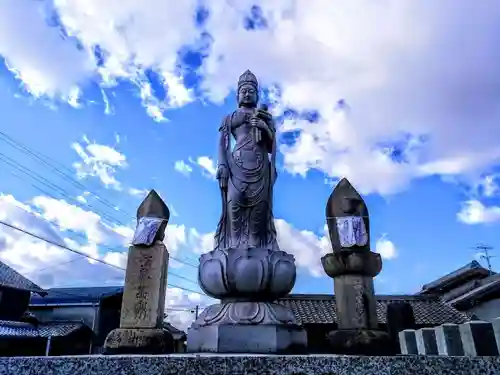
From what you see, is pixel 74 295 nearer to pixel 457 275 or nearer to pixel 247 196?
pixel 247 196

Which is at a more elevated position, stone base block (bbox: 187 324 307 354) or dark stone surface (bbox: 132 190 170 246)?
dark stone surface (bbox: 132 190 170 246)

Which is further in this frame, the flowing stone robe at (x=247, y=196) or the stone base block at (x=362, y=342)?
the flowing stone robe at (x=247, y=196)

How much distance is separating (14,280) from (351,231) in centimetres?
1839

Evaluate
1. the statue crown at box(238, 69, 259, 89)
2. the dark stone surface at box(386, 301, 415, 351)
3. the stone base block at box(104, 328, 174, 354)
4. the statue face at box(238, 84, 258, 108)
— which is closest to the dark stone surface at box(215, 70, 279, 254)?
the statue face at box(238, 84, 258, 108)

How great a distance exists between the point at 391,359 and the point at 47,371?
2213 millimetres

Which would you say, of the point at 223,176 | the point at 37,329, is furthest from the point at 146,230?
the point at 37,329

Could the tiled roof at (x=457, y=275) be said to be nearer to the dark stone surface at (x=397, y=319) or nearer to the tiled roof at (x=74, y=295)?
the dark stone surface at (x=397, y=319)

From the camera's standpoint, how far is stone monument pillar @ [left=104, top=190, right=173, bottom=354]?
4887 mm

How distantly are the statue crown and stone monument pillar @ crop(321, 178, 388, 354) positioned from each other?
2.23 metres

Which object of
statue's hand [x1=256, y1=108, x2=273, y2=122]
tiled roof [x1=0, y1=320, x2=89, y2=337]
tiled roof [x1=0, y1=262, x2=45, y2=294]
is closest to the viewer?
statue's hand [x1=256, y1=108, x2=273, y2=122]

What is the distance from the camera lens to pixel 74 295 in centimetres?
1988

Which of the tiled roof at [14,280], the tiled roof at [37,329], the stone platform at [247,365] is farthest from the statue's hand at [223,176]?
the tiled roof at [14,280]

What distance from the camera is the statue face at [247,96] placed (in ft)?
18.7

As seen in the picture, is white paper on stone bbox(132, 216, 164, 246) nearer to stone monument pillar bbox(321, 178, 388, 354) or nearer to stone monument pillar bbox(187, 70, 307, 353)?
stone monument pillar bbox(187, 70, 307, 353)
